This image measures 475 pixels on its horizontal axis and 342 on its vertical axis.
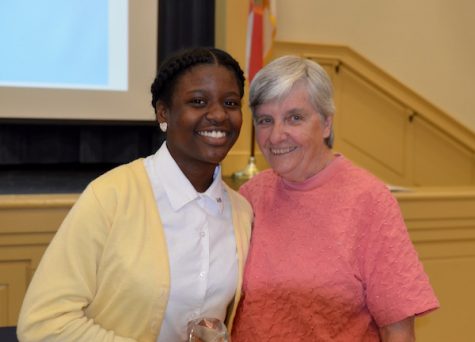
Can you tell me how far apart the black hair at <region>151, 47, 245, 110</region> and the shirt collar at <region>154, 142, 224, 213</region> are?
0.44 ft

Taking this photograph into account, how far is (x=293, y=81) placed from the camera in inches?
58.6

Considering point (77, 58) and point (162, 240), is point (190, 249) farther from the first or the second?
point (77, 58)

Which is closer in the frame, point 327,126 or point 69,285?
point 69,285

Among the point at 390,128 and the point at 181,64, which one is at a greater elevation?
the point at 181,64

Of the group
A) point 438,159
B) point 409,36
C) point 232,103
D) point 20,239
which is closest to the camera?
point 232,103

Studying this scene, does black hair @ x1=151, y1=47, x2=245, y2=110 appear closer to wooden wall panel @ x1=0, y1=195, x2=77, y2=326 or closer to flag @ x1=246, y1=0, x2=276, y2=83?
wooden wall panel @ x1=0, y1=195, x2=77, y2=326

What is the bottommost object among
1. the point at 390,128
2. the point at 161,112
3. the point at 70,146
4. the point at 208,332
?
the point at 70,146

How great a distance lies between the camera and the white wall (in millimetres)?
4176

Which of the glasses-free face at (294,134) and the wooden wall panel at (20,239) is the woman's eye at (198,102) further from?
the wooden wall panel at (20,239)

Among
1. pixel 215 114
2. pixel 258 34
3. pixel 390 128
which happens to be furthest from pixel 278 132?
pixel 390 128

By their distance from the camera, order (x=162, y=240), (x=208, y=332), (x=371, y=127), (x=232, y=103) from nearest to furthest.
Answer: (x=208, y=332) → (x=162, y=240) → (x=232, y=103) → (x=371, y=127)

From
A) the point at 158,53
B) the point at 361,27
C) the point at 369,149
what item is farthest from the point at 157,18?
the point at 369,149

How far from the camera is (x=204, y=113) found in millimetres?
1332

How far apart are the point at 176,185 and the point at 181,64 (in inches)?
10.8
